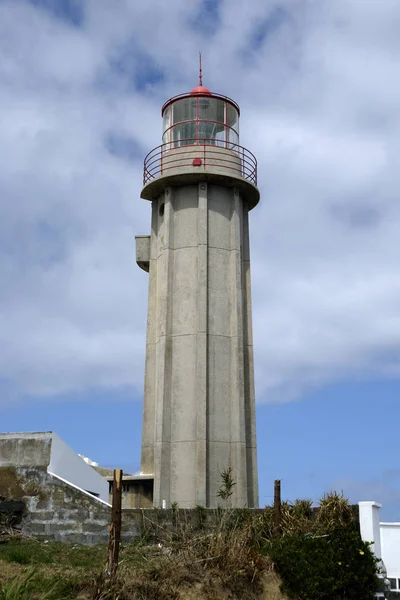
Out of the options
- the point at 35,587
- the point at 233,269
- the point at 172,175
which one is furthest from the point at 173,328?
the point at 35,587

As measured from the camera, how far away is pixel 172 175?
27.1 m

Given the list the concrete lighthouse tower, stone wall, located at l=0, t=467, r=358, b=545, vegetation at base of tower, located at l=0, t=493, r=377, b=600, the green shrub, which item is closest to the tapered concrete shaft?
the concrete lighthouse tower

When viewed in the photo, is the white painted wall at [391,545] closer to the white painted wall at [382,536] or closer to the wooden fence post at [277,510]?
the white painted wall at [382,536]

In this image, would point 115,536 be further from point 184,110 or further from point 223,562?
point 184,110

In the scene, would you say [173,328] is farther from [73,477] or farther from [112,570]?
[112,570]

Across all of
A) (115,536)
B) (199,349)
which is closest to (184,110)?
(199,349)

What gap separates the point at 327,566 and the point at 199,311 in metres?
11.8

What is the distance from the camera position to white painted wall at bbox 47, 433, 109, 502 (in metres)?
20.2

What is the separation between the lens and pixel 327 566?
15656 mm

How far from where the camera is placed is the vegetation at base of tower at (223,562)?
13805 millimetres

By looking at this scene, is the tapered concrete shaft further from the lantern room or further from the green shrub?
the green shrub

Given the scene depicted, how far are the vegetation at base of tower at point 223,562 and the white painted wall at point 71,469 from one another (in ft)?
7.63

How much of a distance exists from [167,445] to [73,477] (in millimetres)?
4382

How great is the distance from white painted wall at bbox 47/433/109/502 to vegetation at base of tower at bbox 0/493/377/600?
2325 millimetres
